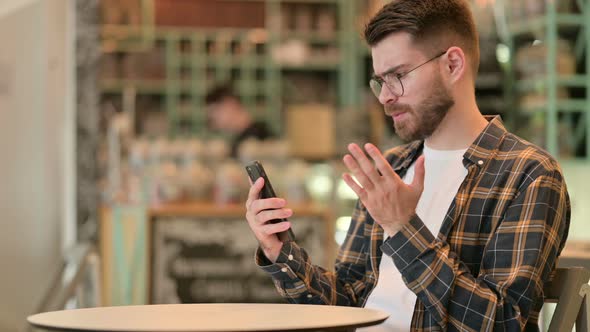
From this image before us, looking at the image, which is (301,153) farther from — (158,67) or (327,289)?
(327,289)

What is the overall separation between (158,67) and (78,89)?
2643mm

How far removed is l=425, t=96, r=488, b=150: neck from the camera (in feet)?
6.40

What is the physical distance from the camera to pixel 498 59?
7031 millimetres

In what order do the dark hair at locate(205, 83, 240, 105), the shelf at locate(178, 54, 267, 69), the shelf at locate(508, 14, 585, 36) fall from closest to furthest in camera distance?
1. the shelf at locate(508, 14, 585, 36)
2. the dark hair at locate(205, 83, 240, 105)
3. the shelf at locate(178, 54, 267, 69)

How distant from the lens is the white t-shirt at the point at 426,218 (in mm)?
1854

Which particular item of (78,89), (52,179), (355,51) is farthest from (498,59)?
(52,179)

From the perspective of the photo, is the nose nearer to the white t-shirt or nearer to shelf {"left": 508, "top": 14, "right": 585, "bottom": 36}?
the white t-shirt

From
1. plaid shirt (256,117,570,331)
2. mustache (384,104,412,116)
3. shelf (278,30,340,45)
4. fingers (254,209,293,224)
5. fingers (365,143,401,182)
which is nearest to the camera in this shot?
fingers (365,143,401,182)

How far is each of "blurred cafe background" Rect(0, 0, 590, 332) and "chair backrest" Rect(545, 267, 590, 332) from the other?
376 mm

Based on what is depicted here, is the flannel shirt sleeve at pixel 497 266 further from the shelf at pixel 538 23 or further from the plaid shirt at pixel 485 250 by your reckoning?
the shelf at pixel 538 23

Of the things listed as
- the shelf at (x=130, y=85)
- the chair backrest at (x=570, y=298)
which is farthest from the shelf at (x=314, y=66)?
the chair backrest at (x=570, y=298)

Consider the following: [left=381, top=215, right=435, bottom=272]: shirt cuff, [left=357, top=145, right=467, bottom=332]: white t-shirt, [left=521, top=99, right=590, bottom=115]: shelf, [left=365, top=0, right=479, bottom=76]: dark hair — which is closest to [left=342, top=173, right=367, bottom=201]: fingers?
[left=381, top=215, right=435, bottom=272]: shirt cuff

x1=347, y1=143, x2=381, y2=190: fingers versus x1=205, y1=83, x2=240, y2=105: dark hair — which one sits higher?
x1=205, y1=83, x2=240, y2=105: dark hair

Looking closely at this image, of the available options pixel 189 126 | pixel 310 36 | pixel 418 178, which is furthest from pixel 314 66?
pixel 418 178
